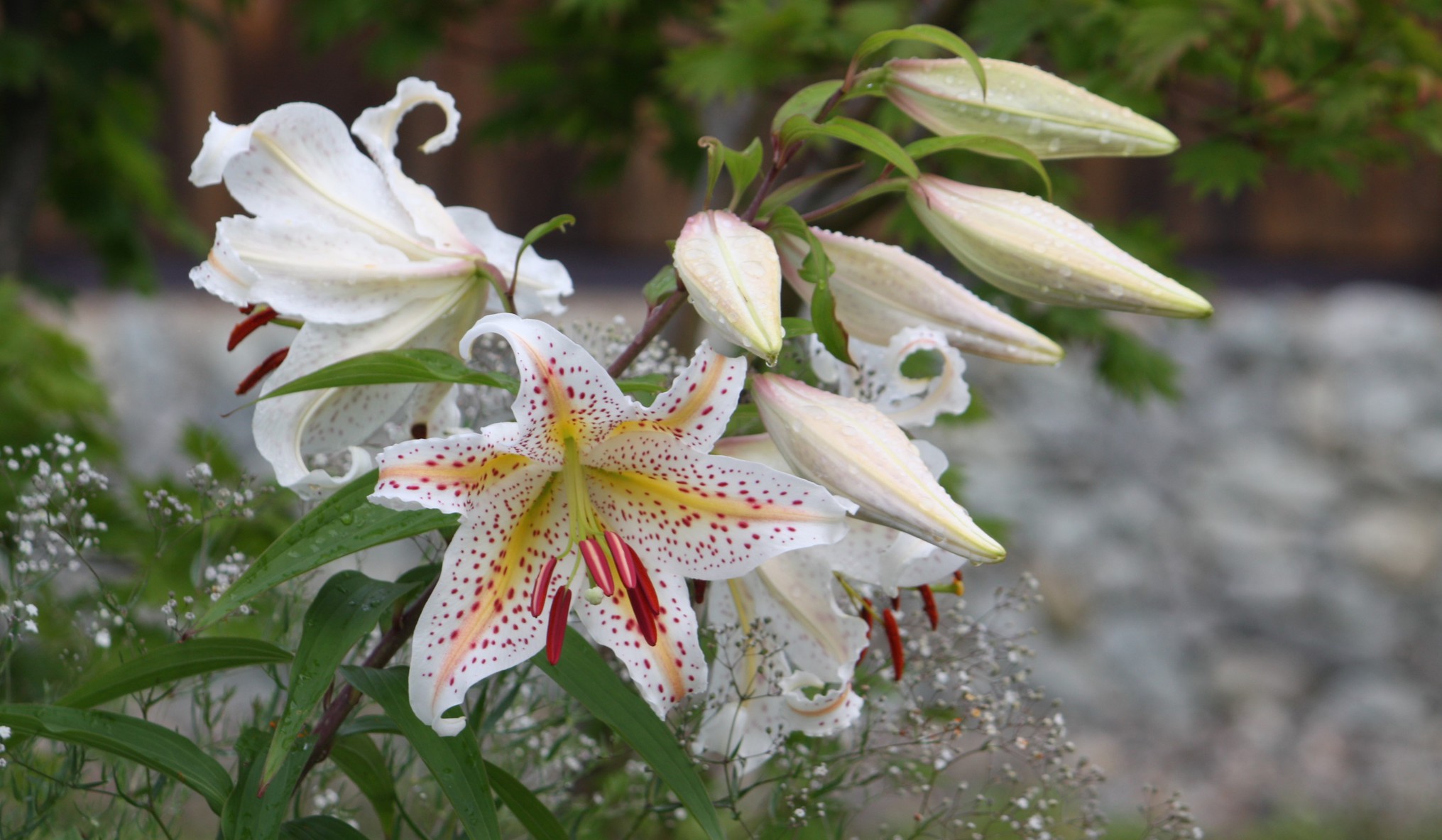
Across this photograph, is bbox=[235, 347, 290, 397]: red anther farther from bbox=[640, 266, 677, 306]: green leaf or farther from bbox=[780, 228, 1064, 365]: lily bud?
bbox=[780, 228, 1064, 365]: lily bud

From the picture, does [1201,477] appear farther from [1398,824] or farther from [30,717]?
[30,717]

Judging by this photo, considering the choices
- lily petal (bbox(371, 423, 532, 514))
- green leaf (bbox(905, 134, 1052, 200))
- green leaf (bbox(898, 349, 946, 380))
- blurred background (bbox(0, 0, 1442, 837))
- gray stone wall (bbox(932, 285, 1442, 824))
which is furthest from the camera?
gray stone wall (bbox(932, 285, 1442, 824))

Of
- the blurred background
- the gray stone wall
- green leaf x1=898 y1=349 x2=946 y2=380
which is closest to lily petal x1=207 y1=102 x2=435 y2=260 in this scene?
green leaf x1=898 y1=349 x2=946 y2=380

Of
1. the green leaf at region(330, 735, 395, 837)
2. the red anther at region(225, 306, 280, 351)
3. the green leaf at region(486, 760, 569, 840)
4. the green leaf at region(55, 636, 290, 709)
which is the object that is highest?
the red anther at region(225, 306, 280, 351)

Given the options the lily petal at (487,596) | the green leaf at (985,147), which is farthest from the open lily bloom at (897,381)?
the lily petal at (487,596)

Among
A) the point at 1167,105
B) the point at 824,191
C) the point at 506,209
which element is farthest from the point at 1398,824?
the point at 506,209

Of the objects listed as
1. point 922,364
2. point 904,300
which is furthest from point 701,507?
point 922,364

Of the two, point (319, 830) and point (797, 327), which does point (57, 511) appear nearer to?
point (319, 830)
